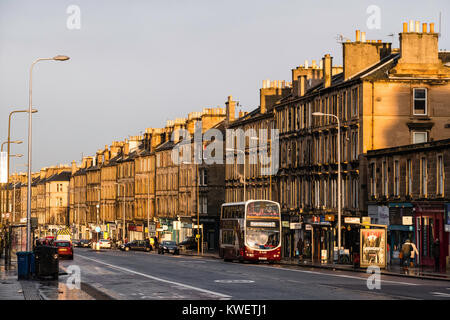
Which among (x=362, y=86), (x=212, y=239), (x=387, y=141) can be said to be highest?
(x=362, y=86)

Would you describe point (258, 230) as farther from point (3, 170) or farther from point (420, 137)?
point (3, 170)

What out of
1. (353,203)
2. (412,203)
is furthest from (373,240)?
(353,203)

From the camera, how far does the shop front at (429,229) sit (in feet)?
165

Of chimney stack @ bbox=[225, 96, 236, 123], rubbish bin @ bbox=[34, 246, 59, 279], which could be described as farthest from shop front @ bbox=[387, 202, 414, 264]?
chimney stack @ bbox=[225, 96, 236, 123]

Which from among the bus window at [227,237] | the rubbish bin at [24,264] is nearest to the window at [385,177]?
the bus window at [227,237]

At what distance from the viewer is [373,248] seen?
161 ft

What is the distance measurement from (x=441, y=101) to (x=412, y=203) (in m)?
10.7

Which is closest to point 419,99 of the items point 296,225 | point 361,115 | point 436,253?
point 361,115

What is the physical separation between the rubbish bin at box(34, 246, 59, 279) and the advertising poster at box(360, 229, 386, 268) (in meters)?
18.3

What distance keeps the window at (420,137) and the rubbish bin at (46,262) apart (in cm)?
3182

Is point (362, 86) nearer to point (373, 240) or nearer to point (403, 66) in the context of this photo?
point (403, 66)

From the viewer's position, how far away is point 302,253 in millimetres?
69625

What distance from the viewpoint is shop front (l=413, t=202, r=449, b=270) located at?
A: 50.4 meters

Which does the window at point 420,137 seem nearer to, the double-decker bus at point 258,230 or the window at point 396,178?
the window at point 396,178
